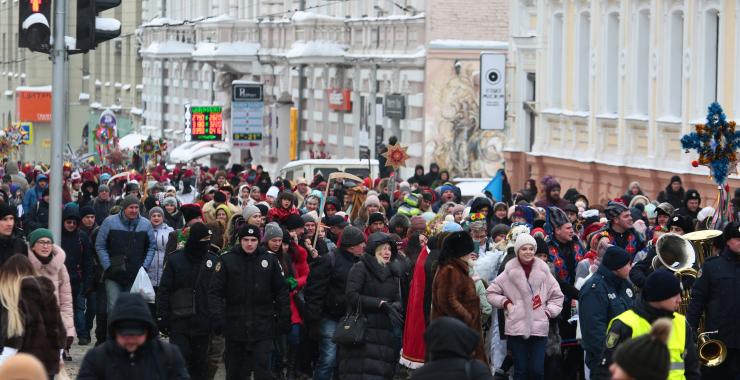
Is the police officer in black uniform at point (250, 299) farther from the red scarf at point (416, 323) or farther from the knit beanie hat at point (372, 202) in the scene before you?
the knit beanie hat at point (372, 202)

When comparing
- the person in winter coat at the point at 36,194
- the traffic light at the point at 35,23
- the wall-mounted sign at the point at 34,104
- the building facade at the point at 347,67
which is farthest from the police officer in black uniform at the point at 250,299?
the wall-mounted sign at the point at 34,104

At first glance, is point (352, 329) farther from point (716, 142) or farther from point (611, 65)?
point (611, 65)

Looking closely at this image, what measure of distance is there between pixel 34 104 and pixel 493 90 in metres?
48.3

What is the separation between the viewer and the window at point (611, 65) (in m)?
35.0

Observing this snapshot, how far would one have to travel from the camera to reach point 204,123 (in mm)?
50188

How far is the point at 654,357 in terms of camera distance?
8094 mm

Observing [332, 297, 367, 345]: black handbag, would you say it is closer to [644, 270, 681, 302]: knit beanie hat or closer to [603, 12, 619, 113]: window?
[644, 270, 681, 302]: knit beanie hat

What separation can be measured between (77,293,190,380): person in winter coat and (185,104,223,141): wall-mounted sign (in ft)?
129

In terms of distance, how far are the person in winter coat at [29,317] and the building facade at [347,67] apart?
3232 cm

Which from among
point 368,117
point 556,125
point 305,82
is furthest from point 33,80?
point 556,125

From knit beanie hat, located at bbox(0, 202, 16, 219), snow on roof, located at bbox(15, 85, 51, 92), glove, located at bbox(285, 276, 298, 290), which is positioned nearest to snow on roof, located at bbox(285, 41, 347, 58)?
glove, located at bbox(285, 276, 298, 290)

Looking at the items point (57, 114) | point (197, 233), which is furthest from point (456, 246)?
point (57, 114)

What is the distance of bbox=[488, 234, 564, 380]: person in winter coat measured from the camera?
14.8m

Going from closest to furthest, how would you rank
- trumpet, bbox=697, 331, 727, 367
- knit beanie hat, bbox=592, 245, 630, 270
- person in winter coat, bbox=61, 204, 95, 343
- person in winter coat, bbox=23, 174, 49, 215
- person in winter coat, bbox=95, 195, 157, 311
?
knit beanie hat, bbox=592, 245, 630, 270 < trumpet, bbox=697, 331, 727, 367 < person in winter coat, bbox=95, 195, 157, 311 < person in winter coat, bbox=61, 204, 95, 343 < person in winter coat, bbox=23, 174, 49, 215
